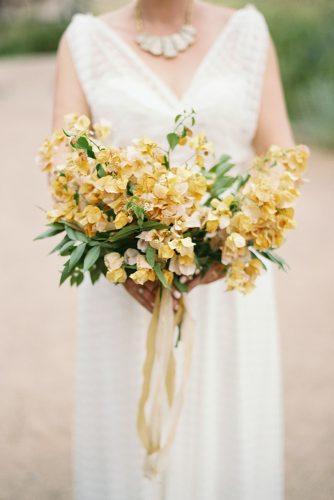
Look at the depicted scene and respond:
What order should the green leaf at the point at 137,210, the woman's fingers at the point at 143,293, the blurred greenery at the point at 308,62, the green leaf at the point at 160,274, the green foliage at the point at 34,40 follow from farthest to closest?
the green foliage at the point at 34,40
the blurred greenery at the point at 308,62
the woman's fingers at the point at 143,293
the green leaf at the point at 160,274
the green leaf at the point at 137,210

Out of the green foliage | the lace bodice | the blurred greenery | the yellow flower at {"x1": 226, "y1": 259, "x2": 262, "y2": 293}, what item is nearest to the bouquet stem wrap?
the yellow flower at {"x1": 226, "y1": 259, "x2": 262, "y2": 293}

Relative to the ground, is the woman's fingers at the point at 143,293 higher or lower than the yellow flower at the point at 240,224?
lower

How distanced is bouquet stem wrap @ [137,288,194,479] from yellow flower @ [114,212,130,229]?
356mm

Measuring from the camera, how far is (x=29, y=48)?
18406mm

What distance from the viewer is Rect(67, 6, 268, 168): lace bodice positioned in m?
2.41

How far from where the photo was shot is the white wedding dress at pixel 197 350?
244 centimetres

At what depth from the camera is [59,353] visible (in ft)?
16.0

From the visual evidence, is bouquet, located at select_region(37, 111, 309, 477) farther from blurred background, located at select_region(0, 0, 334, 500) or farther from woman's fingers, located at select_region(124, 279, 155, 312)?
blurred background, located at select_region(0, 0, 334, 500)

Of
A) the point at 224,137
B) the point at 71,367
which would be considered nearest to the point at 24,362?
the point at 71,367

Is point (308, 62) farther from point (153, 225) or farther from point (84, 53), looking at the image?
point (153, 225)

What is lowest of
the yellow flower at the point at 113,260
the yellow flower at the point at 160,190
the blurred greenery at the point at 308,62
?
the yellow flower at the point at 113,260

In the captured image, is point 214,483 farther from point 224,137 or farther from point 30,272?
point 30,272

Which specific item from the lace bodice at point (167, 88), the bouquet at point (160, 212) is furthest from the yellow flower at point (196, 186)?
the lace bodice at point (167, 88)

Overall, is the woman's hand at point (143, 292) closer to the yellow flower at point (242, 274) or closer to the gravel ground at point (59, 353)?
the yellow flower at point (242, 274)
